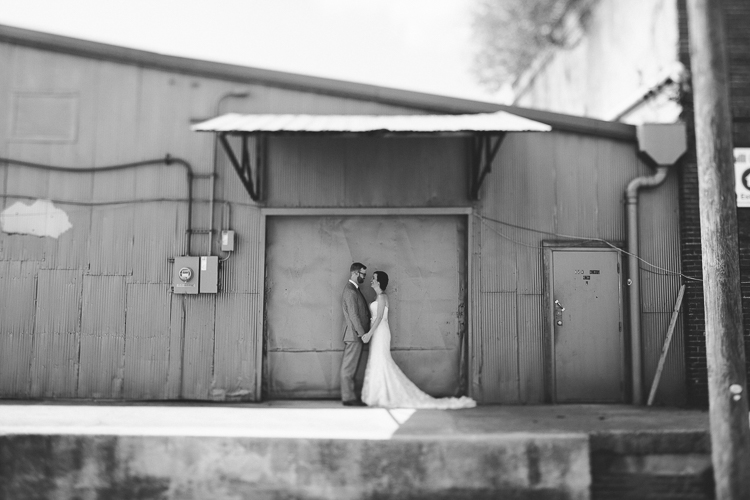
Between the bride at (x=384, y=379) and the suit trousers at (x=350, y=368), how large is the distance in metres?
0.16

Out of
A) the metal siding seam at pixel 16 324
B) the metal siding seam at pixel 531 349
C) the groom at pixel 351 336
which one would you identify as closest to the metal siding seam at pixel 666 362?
the metal siding seam at pixel 531 349

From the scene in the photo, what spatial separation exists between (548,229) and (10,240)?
787 cm

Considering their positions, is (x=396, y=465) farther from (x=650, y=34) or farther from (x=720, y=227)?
(x=650, y=34)

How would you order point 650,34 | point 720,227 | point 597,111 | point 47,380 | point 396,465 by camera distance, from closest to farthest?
point 720,227 < point 396,465 < point 47,380 < point 650,34 < point 597,111

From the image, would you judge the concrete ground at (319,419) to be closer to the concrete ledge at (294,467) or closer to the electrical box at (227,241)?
the concrete ledge at (294,467)

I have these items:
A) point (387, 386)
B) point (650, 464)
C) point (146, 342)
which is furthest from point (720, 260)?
point (146, 342)

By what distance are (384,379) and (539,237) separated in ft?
10.0

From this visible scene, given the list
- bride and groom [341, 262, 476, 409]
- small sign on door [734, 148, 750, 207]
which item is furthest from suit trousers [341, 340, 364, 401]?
small sign on door [734, 148, 750, 207]

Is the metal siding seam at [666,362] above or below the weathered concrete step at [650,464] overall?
above

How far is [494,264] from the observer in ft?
28.7

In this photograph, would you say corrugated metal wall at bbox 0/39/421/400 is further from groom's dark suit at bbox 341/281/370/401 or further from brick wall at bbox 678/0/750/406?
brick wall at bbox 678/0/750/406

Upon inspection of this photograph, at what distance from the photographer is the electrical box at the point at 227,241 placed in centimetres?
868

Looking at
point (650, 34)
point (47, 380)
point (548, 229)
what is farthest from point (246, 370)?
point (650, 34)

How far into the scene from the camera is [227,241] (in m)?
8.69
